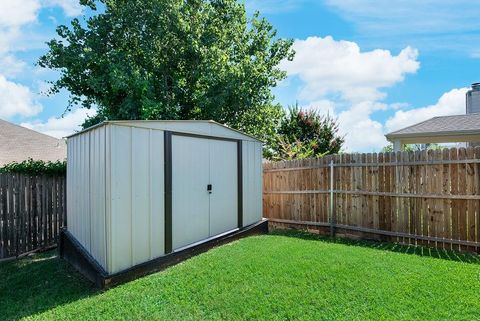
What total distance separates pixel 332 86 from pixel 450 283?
32.1 ft

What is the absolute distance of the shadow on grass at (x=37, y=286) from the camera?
13.0ft

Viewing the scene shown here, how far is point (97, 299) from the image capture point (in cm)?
386

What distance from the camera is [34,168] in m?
6.90

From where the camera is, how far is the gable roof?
959 centimetres

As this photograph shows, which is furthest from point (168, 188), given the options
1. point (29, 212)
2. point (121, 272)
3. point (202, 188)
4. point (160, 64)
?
point (160, 64)

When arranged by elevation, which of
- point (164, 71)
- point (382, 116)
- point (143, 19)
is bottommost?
point (382, 116)

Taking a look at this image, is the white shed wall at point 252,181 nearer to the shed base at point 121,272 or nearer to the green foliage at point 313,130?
the shed base at point 121,272

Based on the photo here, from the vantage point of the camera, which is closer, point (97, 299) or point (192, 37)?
point (97, 299)

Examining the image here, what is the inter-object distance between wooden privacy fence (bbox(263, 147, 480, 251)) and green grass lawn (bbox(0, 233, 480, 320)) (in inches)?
24.9

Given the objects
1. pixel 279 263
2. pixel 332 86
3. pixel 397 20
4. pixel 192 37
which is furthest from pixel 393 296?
pixel 332 86

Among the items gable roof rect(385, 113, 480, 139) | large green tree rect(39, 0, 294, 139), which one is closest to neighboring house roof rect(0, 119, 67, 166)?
large green tree rect(39, 0, 294, 139)

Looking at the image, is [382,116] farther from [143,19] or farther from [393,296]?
[393,296]

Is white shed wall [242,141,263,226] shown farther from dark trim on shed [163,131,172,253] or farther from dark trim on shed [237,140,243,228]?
dark trim on shed [163,131,172,253]

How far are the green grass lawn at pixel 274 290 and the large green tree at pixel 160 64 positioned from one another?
5.96 metres
